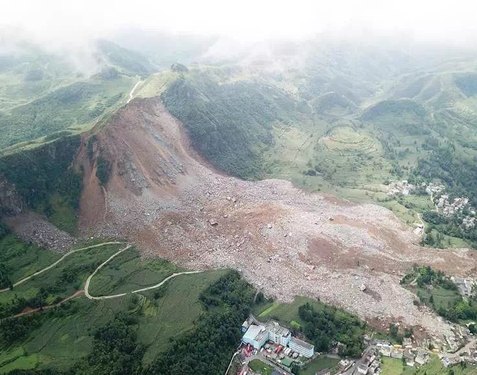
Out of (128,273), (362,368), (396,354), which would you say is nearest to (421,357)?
(396,354)

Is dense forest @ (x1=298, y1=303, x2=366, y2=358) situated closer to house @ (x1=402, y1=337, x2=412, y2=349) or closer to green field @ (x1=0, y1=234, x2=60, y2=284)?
house @ (x1=402, y1=337, x2=412, y2=349)

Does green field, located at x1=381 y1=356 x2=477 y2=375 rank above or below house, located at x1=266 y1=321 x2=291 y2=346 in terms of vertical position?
below

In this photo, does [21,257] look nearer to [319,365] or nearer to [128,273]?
[128,273]

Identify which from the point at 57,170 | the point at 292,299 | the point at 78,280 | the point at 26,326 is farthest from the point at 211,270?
the point at 57,170

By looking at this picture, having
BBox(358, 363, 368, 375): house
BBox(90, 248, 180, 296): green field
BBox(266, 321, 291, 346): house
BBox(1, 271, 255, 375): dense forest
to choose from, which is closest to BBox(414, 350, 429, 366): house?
BBox(358, 363, 368, 375): house

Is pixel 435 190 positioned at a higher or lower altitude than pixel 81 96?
lower

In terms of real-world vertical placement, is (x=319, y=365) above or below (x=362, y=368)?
below

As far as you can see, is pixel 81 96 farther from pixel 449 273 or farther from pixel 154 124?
pixel 449 273

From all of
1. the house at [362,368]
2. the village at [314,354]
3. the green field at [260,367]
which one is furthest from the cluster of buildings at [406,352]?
the green field at [260,367]
